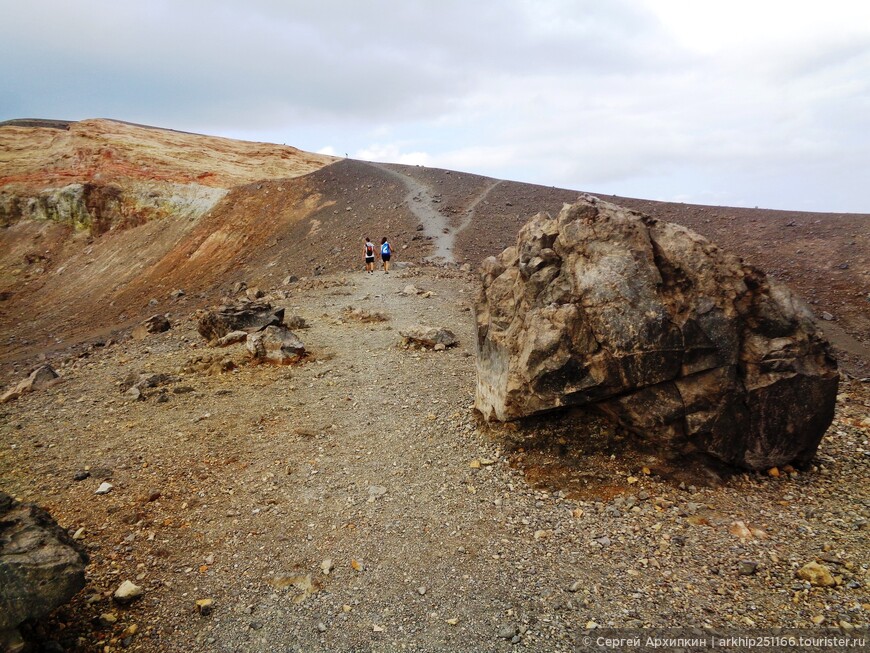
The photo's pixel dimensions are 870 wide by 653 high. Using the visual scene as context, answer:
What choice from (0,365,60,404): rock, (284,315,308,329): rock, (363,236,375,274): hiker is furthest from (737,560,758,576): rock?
(363,236,375,274): hiker

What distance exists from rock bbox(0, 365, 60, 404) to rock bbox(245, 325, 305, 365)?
15.6ft

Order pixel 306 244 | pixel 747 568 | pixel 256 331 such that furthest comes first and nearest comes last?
pixel 306 244, pixel 256 331, pixel 747 568

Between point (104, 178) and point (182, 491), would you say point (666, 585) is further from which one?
point (104, 178)

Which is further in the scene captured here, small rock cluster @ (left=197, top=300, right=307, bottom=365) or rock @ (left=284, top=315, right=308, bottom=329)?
rock @ (left=284, top=315, right=308, bottom=329)

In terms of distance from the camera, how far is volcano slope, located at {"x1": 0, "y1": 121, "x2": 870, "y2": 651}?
4.89 m

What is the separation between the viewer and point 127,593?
17.2ft

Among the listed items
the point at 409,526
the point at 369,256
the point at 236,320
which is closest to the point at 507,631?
the point at 409,526

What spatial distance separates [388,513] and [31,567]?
3.56 m

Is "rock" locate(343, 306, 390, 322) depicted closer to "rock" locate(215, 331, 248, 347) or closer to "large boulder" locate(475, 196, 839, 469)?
"rock" locate(215, 331, 248, 347)

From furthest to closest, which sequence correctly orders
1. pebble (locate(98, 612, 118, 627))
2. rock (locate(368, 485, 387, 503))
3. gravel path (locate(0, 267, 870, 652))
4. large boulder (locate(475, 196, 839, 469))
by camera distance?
rock (locate(368, 485, 387, 503)) < large boulder (locate(475, 196, 839, 469)) < pebble (locate(98, 612, 118, 627)) < gravel path (locate(0, 267, 870, 652))

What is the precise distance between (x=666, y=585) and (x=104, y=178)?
42.2m

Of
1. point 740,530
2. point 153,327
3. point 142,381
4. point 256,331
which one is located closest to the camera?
point 740,530

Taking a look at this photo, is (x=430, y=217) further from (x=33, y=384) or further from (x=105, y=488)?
(x=105, y=488)

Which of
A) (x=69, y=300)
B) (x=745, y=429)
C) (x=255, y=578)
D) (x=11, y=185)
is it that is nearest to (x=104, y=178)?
(x=11, y=185)
